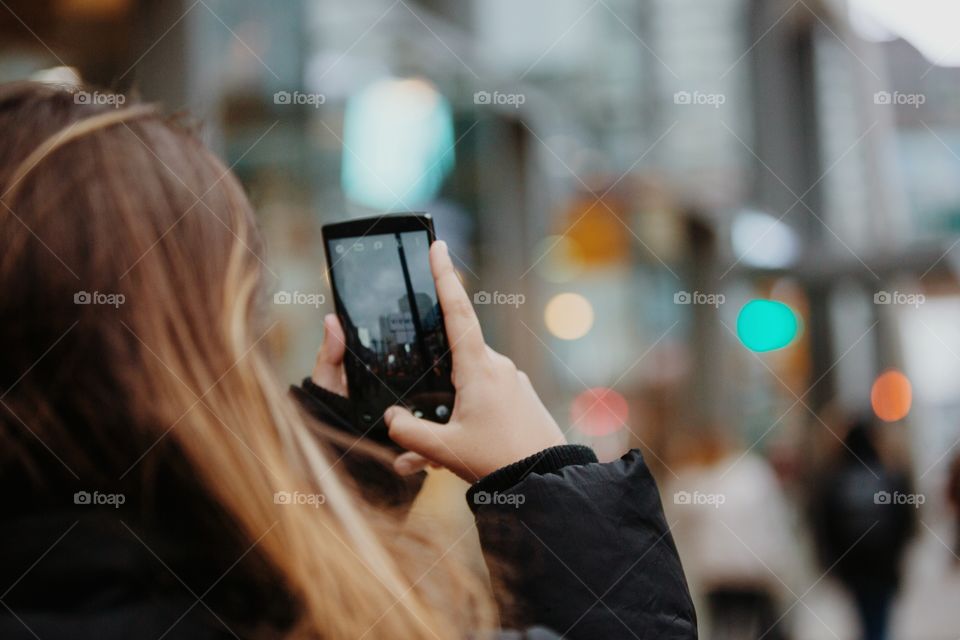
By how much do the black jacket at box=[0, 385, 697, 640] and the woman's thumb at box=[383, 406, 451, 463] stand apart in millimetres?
97

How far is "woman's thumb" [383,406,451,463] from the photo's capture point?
1.27 m

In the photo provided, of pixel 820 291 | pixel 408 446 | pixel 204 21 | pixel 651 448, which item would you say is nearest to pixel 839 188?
pixel 820 291

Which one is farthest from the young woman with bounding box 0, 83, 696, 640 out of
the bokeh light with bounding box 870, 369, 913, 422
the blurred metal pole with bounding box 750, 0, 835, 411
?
the blurred metal pole with bounding box 750, 0, 835, 411

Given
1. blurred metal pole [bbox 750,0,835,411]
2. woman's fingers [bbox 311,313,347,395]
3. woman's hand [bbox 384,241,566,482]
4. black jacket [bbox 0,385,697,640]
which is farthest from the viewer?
blurred metal pole [bbox 750,0,835,411]

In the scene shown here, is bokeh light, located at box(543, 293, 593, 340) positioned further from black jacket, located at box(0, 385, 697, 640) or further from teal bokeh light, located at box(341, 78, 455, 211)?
black jacket, located at box(0, 385, 697, 640)

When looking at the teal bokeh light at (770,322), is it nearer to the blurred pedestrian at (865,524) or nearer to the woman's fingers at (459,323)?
the blurred pedestrian at (865,524)

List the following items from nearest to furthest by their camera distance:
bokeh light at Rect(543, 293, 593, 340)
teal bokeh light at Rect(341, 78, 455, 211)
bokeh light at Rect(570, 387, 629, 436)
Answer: teal bokeh light at Rect(341, 78, 455, 211)
bokeh light at Rect(543, 293, 593, 340)
bokeh light at Rect(570, 387, 629, 436)

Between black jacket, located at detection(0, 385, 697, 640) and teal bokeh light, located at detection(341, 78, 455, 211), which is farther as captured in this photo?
teal bokeh light, located at detection(341, 78, 455, 211)

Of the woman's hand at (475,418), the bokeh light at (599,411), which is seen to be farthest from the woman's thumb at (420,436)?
the bokeh light at (599,411)

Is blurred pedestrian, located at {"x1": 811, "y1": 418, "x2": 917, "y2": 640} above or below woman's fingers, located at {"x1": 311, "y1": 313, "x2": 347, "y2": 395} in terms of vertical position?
below

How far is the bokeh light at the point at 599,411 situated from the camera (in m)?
8.50

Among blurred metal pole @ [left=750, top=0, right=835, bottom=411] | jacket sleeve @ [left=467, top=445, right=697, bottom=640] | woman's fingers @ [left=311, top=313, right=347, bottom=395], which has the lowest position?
jacket sleeve @ [left=467, top=445, right=697, bottom=640]

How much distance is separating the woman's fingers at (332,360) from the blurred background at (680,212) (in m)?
0.09

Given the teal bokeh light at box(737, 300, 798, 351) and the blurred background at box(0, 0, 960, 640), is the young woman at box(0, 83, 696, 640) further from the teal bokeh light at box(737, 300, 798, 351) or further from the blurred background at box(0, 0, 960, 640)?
the teal bokeh light at box(737, 300, 798, 351)
